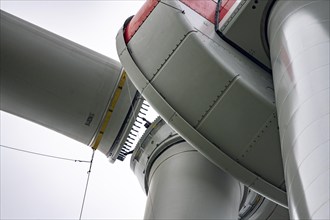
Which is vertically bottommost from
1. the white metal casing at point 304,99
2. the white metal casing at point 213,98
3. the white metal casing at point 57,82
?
the white metal casing at point 57,82

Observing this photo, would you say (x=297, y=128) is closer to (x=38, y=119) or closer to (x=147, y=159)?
(x=147, y=159)

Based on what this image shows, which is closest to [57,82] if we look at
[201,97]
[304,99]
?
[201,97]

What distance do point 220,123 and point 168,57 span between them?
926 millimetres

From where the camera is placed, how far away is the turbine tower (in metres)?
3.73

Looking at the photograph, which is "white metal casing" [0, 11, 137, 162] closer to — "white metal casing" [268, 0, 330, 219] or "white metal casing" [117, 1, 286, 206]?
"white metal casing" [117, 1, 286, 206]

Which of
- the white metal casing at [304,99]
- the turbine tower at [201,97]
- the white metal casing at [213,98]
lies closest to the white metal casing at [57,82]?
the turbine tower at [201,97]

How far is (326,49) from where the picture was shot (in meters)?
3.86

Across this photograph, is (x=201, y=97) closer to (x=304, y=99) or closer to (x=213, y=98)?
(x=213, y=98)

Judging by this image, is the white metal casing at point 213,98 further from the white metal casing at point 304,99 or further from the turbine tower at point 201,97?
the white metal casing at point 304,99

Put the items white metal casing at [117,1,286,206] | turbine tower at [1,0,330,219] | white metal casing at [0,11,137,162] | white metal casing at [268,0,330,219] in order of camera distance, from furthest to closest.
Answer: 1. white metal casing at [0,11,137,162]
2. white metal casing at [117,1,286,206]
3. turbine tower at [1,0,330,219]
4. white metal casing at [268,0,330,219]

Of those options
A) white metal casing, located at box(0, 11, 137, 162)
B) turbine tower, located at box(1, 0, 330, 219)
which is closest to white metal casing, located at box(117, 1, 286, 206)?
turbine tower, located at box(1, 0, 330, 219)

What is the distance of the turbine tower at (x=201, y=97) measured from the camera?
3732 millimetres

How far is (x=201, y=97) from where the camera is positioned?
5.21 meters

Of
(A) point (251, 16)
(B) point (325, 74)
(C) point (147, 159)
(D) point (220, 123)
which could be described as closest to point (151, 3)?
(A) point (251, 16)
